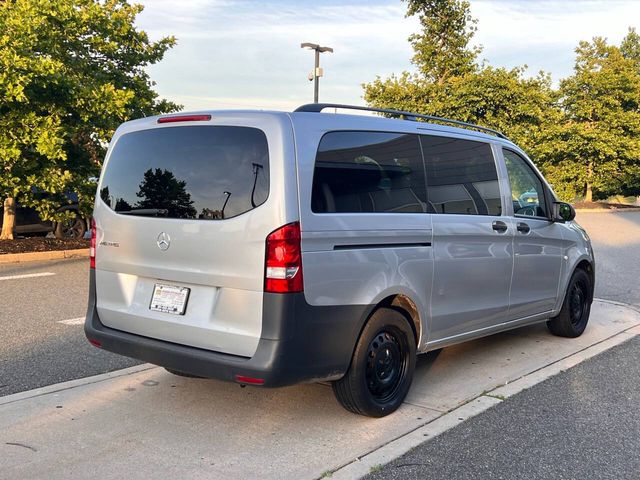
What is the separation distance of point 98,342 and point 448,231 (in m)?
2.51

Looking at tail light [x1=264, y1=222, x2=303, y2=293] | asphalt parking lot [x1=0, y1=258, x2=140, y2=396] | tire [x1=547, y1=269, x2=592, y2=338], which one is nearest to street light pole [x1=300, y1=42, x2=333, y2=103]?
asphalt parking lot [x1=0, y1=258, x2=140, y2=396]

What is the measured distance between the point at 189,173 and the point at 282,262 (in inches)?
34.6

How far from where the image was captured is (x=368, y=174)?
13.5ft

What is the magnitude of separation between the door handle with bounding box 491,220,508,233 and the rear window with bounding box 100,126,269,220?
230 centimetres

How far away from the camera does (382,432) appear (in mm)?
3953

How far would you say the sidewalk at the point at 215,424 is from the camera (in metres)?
3.44

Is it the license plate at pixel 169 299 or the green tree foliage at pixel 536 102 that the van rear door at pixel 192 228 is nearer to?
the license plate at pixel 169 299

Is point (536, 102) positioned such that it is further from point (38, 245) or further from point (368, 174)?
point (368, 174)

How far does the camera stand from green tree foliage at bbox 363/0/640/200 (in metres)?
30.3

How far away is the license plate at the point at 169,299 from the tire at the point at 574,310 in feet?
13.2

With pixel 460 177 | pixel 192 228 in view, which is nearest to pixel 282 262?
pixel 192 228

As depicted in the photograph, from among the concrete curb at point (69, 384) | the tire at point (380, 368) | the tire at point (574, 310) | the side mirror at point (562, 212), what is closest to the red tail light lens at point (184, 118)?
the tire at point (380, 368)

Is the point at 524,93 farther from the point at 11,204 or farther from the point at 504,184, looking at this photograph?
the point at 504,184

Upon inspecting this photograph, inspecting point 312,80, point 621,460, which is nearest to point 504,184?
point 621,460
